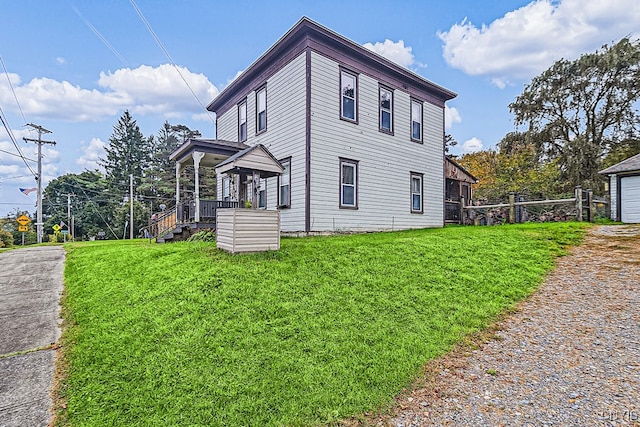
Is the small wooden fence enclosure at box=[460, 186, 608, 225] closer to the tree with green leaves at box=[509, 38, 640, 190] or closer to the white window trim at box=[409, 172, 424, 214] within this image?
the white window trim at box=[409, 172, 424, 214]

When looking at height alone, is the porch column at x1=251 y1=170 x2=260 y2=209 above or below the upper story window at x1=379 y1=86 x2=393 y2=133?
below

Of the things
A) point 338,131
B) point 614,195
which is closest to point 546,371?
point 338,131

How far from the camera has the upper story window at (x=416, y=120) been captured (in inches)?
547

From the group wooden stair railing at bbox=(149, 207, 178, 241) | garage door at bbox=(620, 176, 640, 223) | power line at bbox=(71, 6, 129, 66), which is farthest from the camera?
garage door at bbox=(620, 176, 640, 223)

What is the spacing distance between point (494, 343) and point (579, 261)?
191 inches

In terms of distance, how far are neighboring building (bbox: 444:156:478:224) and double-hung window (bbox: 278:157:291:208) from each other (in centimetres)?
827

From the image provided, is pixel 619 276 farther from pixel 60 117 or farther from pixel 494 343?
pixel 60 117

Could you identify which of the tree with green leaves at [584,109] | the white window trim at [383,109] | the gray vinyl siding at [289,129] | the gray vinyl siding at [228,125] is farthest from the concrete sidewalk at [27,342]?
the tree with green leaves at [584,109]

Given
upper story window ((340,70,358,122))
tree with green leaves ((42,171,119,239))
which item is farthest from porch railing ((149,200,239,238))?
tree with green leaves ((42,171,119,239))

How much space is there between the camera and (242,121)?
13.7 m

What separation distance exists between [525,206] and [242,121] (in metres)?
12.8

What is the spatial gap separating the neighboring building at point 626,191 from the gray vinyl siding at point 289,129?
12.9 m

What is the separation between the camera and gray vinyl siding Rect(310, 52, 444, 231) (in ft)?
34.3

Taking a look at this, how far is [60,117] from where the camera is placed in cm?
2666
